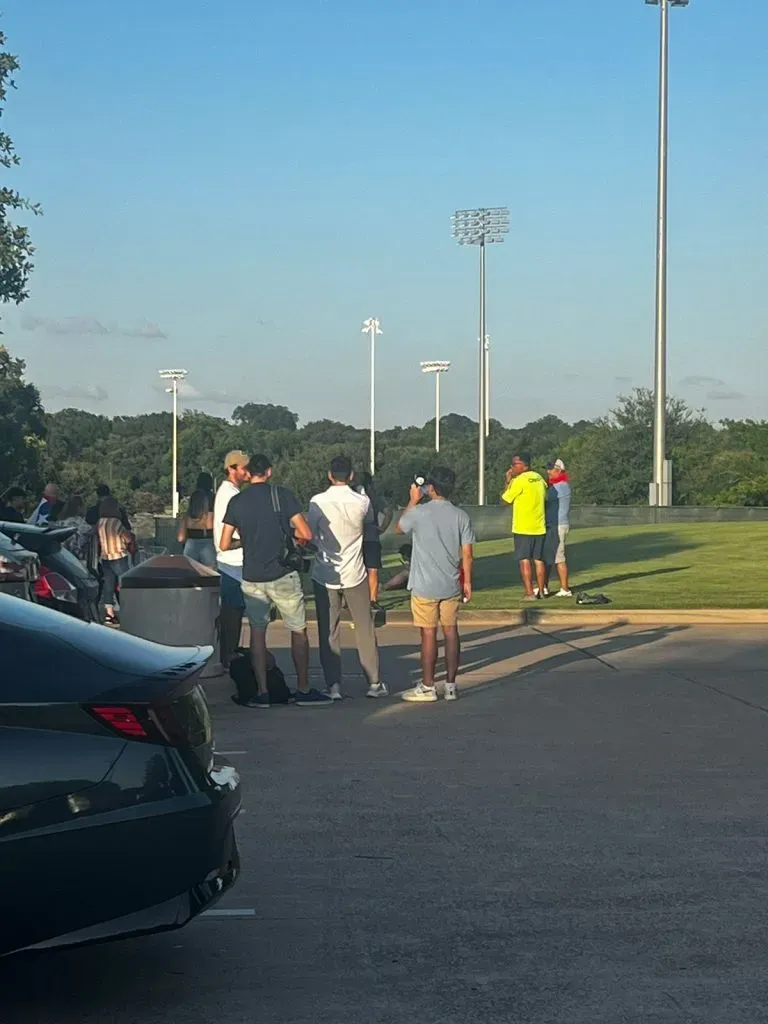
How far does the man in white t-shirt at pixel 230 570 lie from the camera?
13.2m

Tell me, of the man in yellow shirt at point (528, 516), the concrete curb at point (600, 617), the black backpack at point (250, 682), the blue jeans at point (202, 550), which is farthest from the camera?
the man in yellow shirt at point (528, 516)

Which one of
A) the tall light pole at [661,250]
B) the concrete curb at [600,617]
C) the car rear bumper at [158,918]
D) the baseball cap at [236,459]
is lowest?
the concrete curb at [600,617]

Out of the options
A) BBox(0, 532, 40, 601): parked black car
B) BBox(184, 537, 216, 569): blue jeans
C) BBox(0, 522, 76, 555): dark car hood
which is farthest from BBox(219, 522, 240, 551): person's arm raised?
BBox(184, 537, 216, 569): blue jeans

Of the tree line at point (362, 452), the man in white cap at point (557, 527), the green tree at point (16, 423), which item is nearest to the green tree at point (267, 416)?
the tree line at point (362, 452)

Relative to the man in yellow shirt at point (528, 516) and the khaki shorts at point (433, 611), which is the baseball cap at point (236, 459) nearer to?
the khaki shorts at point (433, 611)

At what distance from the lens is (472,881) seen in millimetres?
6719

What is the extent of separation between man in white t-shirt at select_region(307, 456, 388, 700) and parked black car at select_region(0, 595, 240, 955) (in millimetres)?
7440

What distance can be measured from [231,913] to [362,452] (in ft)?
344

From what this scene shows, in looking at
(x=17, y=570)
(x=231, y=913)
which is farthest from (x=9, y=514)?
(x=231, y=913)

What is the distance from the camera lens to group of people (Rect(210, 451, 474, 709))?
12273 mm

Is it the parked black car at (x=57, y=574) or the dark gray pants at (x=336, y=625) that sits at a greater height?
the parked black car at (x=57, y=574)

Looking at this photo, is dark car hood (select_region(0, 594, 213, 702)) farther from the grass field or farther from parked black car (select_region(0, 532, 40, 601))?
the grass field

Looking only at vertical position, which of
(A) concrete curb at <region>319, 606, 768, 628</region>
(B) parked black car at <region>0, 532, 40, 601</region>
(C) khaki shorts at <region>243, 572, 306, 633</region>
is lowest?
(A) concrete curb at <region>319, 606, 768, 628</region>

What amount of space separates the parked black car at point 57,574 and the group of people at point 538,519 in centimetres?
974
